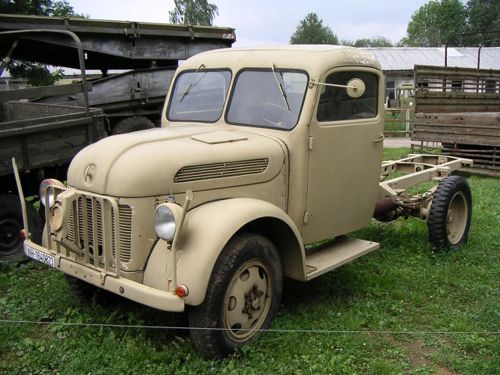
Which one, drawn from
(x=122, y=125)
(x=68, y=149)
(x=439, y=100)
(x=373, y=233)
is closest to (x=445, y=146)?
(x=439, y=100)

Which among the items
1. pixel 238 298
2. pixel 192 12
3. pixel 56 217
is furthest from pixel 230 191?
pixel 192 12

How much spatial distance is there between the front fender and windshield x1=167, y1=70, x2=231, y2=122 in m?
1.14

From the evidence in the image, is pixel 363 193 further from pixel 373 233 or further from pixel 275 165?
pixel 373 233

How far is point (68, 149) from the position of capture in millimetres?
5773

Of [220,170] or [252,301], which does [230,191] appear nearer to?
[220,170]

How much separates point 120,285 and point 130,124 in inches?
255

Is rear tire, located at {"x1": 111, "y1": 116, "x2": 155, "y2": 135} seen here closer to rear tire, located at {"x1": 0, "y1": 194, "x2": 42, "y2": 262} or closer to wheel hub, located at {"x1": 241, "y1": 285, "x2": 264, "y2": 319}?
rear tire, located at {"x1": 0, "y1": 194, "x2": 42, "y2": 262}

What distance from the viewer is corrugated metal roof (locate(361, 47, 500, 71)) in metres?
31.9

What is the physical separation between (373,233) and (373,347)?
278 centimetres

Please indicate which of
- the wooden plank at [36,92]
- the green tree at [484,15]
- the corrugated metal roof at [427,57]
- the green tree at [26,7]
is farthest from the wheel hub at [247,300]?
the green tree at [484,15]

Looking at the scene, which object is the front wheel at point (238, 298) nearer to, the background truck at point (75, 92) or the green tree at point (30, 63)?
the background truck at point (75, 92)

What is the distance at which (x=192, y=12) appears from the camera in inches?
1971

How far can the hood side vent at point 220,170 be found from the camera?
3.62 meters

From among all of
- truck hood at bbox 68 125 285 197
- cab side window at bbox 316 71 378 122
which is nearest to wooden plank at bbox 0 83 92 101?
truck hood at bbox 68 125 285 197
